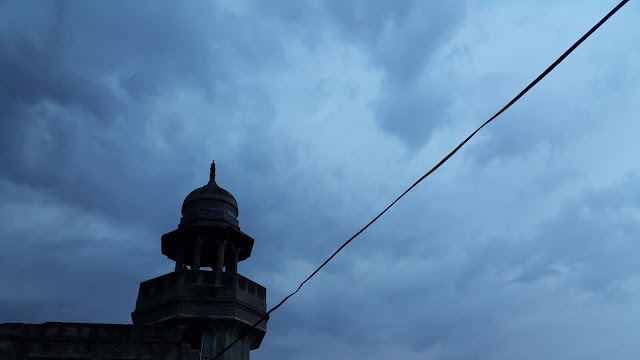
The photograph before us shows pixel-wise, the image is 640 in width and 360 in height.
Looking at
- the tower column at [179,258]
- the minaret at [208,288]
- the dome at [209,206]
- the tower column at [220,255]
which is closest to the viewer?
the minaret at [208,288]

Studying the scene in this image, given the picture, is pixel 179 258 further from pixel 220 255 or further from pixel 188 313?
pixel 188 313

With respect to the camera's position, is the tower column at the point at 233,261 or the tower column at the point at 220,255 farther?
the tower column at the point at 233,261

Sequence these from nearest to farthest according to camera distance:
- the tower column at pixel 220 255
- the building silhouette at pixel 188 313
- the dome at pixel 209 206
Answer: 1. the building silhouette at pixel 188 313
2. the tower column at pixel 220 255
3. the dome at pixel 209 206

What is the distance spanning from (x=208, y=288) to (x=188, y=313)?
1.16 metres

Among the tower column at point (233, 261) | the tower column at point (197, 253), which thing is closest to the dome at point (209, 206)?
the tower column at point (197, 253)

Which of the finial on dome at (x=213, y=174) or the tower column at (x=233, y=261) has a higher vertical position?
the finial on dome at (x=213, y=174)

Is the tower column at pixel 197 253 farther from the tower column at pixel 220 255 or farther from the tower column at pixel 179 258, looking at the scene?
the tower column at pixel 220 255

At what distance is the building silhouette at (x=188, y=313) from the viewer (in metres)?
15.7

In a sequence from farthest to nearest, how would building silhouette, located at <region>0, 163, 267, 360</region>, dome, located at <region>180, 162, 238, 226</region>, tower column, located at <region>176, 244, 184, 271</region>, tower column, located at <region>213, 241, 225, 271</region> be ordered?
dome, located at <region>180, 162, 238, 226</region> → tower column, located at <region>176, 244, 184, 271</region> → tower column, located at <region>213, 241, 225, 271</region> → building silhouette, located at <region>0, 163, 267, 360</region>

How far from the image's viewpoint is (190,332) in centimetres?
1870

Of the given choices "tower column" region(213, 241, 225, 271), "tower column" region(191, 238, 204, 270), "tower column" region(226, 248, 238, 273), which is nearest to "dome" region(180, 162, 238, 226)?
"tower column" region(191, 238, 204, 270)

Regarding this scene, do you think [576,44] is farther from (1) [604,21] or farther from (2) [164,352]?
(2) [164,352]

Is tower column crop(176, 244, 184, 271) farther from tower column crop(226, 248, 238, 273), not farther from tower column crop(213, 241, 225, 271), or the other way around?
tower column crop(226, 248, 238, 273)

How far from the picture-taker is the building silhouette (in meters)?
15.7
